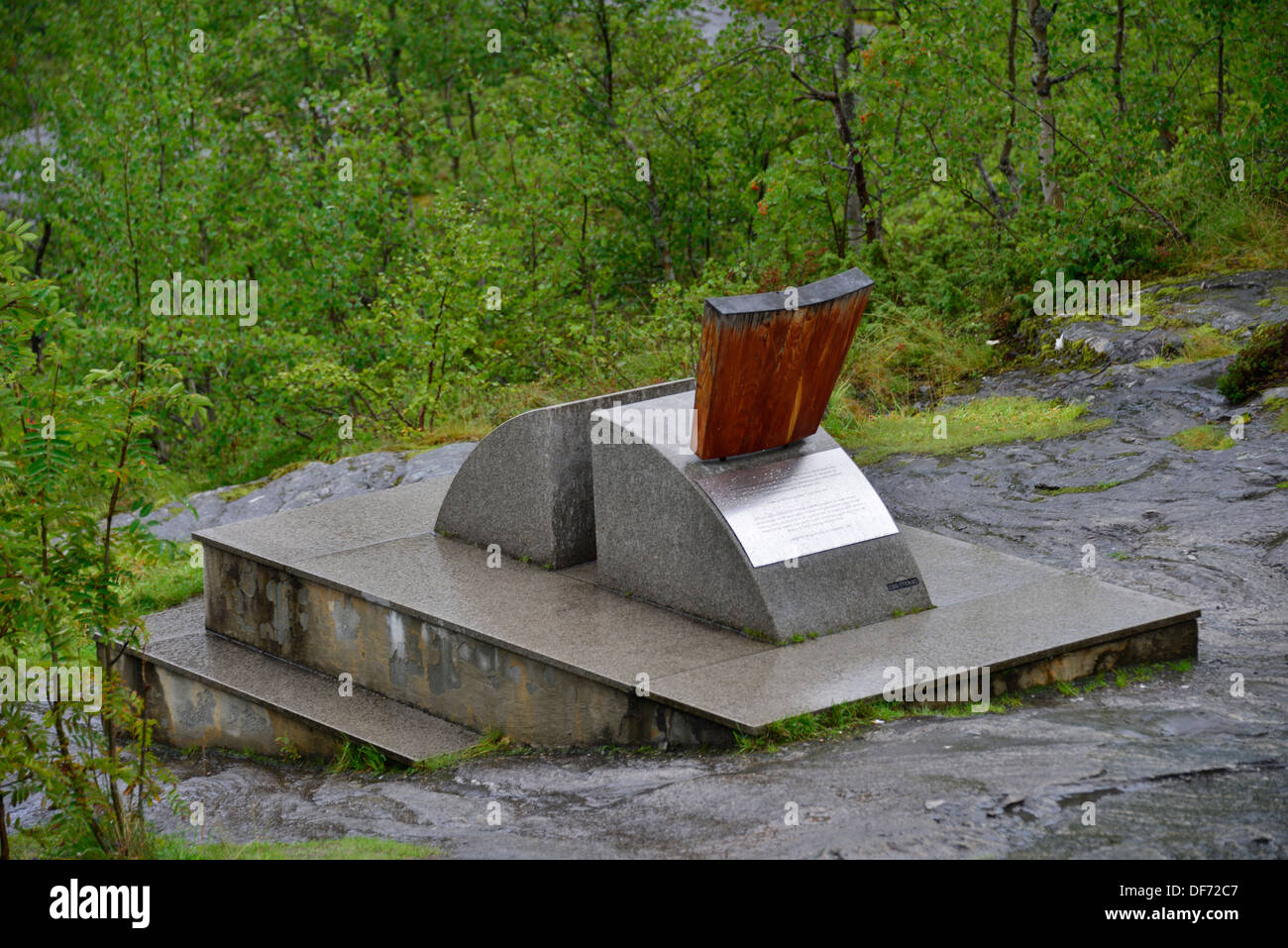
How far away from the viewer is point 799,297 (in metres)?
7.34

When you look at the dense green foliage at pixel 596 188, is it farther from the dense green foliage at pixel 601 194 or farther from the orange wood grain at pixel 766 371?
the orange wood grain at pixel 766 371

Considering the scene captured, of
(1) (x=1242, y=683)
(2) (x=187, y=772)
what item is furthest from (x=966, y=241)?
(2) (x=187, y=772)

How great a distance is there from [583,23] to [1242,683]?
16368mm

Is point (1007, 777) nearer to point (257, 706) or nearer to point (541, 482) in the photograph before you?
point (541, 482)


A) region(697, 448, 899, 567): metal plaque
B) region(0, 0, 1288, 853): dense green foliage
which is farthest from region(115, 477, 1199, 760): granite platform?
region(0, 0, 1288, 853): dense green foliage

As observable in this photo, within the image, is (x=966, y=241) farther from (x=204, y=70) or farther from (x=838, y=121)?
(x=204, y=70)

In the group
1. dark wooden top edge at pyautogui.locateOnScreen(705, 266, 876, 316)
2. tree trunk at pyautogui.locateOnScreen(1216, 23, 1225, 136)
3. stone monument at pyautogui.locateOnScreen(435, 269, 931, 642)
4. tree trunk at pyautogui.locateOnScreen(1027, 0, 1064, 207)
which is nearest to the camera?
dark wooden top edge at pyautogui.locateOnScreen(705, 266, 876, 316)

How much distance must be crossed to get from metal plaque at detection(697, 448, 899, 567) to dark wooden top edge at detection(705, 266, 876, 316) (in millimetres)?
967

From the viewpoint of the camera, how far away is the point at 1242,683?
6473 millimetres

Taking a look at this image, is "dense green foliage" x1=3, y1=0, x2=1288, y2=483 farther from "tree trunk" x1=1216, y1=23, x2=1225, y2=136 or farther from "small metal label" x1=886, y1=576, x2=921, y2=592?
"small metal label" x1=886, y1=576, x2=921, y2=592

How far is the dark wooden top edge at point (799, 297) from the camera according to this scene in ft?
23.2

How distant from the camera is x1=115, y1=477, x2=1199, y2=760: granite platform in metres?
6.65

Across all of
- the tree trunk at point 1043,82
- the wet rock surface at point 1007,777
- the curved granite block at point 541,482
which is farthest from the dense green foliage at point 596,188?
the curved granite block at point 541,482

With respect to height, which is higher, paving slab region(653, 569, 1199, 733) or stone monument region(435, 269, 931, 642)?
stone monument region(435, 269, 931, 642)
